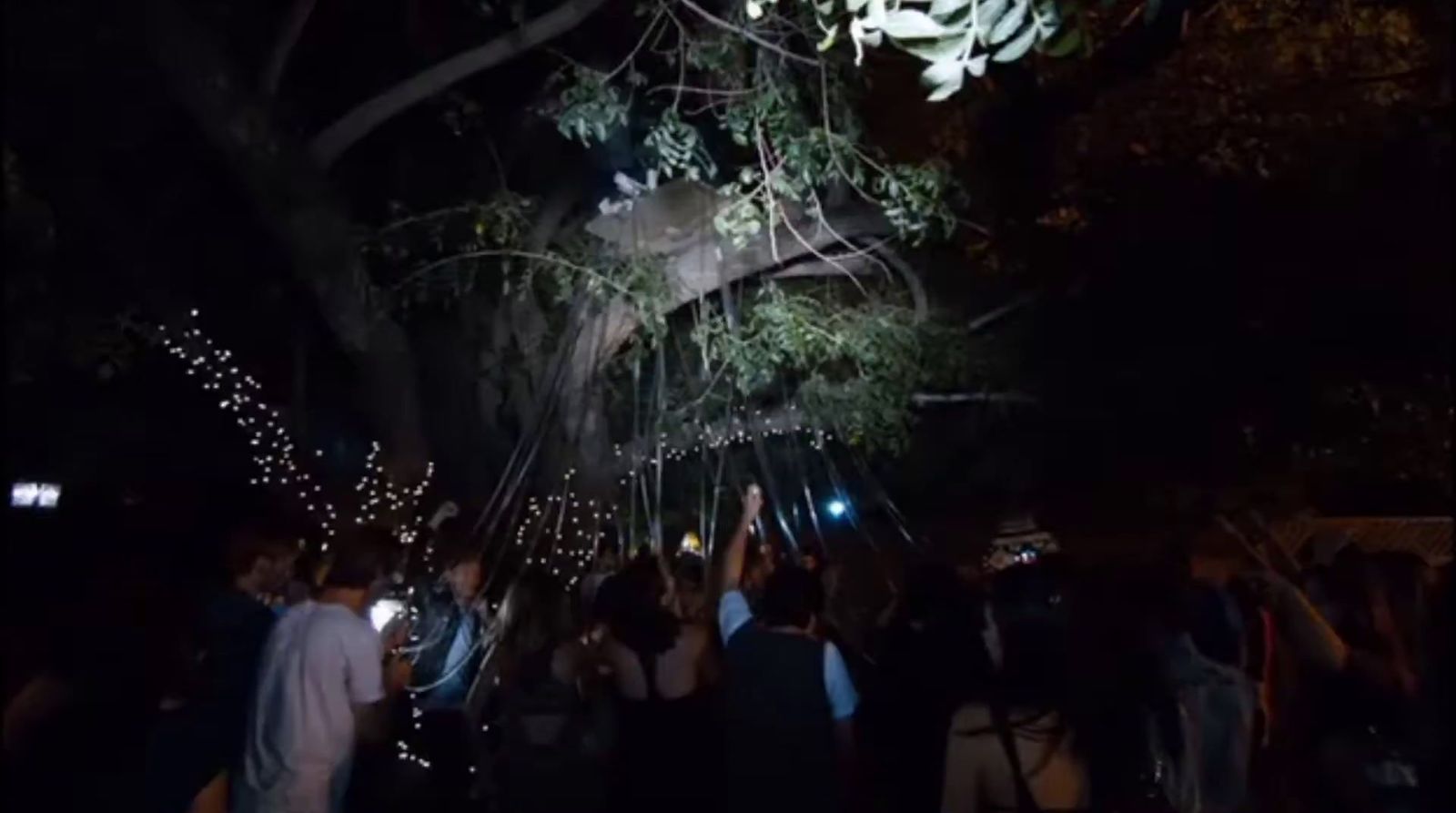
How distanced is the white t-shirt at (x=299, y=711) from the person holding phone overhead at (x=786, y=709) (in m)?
1.35

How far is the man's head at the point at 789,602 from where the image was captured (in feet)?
20.1

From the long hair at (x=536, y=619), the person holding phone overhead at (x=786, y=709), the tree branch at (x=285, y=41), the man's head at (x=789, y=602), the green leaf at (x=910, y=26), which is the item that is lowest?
the person holding phone overhead at (x=786, y=709)

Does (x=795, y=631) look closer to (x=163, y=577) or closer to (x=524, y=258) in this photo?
(x=163, y=577)

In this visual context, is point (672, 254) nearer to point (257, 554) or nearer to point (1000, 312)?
point (1000, 312)

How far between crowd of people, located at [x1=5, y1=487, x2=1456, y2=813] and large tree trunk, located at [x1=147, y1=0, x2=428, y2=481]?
199cm

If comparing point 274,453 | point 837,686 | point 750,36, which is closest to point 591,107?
point 750,36

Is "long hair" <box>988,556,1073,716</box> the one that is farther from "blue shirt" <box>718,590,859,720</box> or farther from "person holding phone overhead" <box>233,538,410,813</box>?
"person holding phone overhead" <box>233,538,410,813</box>

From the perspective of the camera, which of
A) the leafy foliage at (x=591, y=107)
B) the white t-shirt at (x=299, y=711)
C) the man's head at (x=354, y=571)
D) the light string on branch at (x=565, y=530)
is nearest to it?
the white t-shirt at (x=299, y=711)

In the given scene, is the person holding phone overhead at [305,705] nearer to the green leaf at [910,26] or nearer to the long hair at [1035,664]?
the long hair at [1035,664]

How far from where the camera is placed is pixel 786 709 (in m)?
5.99

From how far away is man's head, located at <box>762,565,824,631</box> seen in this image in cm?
614

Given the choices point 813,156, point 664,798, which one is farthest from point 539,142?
point 664,798

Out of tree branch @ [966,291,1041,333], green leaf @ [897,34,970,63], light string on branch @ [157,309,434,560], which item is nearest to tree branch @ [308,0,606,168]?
light string on branch @ [157,309,434,560]

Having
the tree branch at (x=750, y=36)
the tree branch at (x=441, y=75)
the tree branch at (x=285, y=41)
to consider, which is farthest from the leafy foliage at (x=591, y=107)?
the tree branch at (x=285, y=41)
